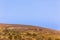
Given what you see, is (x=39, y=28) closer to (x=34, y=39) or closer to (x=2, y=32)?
(x=34, y=39)

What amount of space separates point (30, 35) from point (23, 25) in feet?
3.25

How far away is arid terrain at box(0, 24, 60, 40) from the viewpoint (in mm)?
13453

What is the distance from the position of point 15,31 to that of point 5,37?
55cm

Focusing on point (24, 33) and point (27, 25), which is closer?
point (24, 33)

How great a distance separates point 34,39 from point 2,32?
4.80 feet

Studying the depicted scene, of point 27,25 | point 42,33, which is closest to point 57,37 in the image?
point 42,33

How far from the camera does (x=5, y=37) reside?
13.3 meters

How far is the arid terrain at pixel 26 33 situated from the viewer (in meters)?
13.5

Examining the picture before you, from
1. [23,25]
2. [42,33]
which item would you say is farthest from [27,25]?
[42,33]

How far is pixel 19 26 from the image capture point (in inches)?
569

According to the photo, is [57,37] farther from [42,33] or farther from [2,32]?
[2,32]

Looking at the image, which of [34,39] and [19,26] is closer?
[34,39]

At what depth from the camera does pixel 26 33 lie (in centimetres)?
1375

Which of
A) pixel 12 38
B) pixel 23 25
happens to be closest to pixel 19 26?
pixel 23 25
